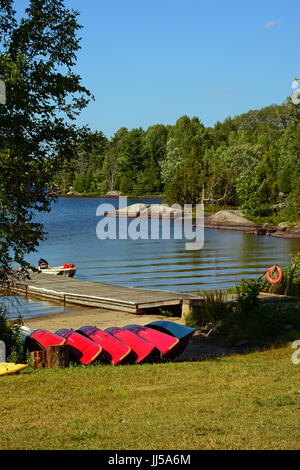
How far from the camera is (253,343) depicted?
15.1m

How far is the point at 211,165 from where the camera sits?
90.1m

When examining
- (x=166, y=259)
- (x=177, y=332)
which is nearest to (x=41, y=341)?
(x=177, y=332)

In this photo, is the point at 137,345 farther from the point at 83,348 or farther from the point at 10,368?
the point at 10,368

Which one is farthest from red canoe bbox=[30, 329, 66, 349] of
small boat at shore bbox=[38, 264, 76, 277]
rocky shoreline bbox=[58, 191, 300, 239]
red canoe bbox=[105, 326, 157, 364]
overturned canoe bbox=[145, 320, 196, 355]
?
rocky shoreline bbox=[58, 191, 300, 239]

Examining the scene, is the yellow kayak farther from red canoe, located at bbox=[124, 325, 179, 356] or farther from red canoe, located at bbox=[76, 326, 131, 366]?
red canoe, located at bbox=[124, 325, 179, 356]

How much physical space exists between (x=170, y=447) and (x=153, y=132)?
511 feet

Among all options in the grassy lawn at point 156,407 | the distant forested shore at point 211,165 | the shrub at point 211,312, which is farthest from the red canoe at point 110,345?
the shrub at point 211,312

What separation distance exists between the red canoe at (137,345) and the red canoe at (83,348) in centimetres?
91

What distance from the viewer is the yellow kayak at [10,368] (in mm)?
10952

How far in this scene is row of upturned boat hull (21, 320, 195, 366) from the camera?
485 inches

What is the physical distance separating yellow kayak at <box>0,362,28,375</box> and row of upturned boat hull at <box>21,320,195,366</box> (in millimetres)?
1253

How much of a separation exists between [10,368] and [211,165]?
81375 millimetres
